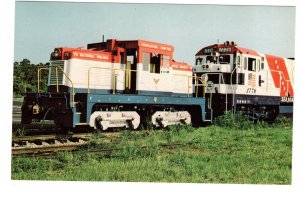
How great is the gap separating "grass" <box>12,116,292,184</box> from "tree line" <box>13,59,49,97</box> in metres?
2.00

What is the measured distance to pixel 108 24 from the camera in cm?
934

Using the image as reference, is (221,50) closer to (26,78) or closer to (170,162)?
(170,162)

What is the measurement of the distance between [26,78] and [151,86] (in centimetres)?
345

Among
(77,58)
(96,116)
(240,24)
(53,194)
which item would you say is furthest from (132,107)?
(53,194)

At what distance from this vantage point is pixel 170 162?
308 inches

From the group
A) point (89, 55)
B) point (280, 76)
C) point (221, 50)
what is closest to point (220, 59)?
point (221, 50)

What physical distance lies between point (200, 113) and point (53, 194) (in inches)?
253

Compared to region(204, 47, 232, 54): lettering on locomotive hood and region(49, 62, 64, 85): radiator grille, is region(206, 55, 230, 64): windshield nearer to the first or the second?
region(204, 47, 232, 54): lettering on locomotive hood

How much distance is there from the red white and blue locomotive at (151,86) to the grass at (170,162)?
0.99 meters

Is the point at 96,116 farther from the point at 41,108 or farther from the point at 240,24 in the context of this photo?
the point at 240,24

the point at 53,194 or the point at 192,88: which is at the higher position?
the point at 192,88

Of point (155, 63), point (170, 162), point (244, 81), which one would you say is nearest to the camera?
point (170, 162)

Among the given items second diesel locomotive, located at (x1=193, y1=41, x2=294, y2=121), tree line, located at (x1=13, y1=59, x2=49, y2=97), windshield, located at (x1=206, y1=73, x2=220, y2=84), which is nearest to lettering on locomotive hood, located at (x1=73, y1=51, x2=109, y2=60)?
tree line, located at (x1=13, y1=59, x2=49, y2=97)

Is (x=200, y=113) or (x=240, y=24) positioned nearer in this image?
(x=240, y=24)
